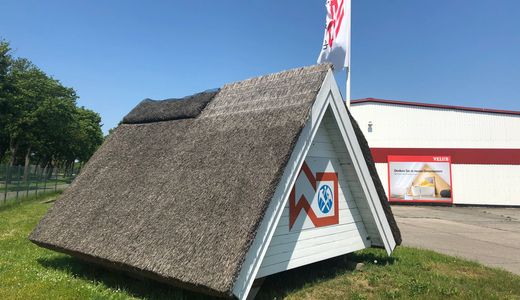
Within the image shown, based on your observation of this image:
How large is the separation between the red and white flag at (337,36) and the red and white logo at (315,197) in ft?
23.0

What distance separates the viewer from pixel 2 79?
28.6 m

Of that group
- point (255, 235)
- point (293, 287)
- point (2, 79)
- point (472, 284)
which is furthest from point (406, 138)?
point (2, 79)

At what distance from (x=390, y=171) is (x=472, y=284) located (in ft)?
71.8

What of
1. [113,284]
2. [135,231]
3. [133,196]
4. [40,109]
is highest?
[40,109]

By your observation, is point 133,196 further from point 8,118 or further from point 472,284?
point 8,118

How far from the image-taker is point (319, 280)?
6867 millimetres

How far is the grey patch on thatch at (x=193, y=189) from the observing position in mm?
4574

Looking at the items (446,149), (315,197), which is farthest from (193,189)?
(446,149)

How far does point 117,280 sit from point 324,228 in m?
3.78

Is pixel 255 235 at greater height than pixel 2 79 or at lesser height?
lesser

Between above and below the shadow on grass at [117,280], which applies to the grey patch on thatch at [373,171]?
above

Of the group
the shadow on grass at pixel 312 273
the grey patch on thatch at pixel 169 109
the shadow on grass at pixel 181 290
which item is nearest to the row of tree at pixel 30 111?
the grey patch on thatch at pixel 169 109

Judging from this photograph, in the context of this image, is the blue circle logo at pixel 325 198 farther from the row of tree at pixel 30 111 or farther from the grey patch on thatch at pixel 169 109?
the row of tree at pixel 30 111

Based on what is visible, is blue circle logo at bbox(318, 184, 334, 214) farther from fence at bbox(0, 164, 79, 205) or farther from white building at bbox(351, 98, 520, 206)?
white building at bbox(351, 98, 520, 206)
